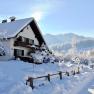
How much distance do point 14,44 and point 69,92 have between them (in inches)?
1013

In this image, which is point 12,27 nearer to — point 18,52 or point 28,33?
point 28,33

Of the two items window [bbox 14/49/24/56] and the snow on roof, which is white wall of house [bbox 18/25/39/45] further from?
window [bbox 14/49/24/56]

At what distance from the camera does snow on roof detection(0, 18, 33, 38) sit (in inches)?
1646

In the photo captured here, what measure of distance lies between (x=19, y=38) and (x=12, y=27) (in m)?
2.30

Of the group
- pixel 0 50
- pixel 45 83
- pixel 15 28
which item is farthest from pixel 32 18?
pixel 45 83

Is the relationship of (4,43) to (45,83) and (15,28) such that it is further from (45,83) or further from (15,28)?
(45,83)

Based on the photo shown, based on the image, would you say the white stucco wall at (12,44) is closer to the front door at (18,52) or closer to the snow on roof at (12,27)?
the front door at (18,52)

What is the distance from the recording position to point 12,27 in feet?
146

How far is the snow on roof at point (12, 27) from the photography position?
41.8 metres

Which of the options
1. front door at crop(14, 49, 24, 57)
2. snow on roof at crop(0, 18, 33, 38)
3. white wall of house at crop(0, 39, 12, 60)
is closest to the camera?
white wall of house at crop(0, 39, 12, 60)

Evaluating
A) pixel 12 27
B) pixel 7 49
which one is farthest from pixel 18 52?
pixel 12 27

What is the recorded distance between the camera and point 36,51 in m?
47.4

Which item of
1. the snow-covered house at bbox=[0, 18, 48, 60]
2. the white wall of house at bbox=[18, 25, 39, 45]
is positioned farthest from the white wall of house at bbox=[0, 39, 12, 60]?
the white wall of house at bbox=[18, 25, 39, 45]

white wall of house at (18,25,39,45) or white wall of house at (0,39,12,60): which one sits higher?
white wall of house at (18,25,39,45)
